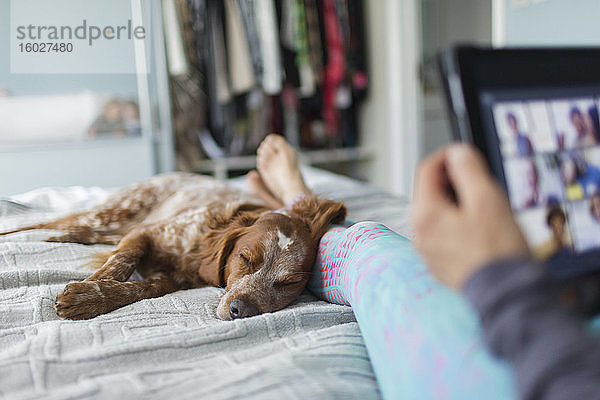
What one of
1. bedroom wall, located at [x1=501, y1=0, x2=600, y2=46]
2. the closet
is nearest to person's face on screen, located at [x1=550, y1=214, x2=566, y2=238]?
bedroom wall, located at [x1=501, y1=0, x2=600, y2=46]

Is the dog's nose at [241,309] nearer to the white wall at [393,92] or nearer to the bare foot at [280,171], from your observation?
the bare foot at [280,171]

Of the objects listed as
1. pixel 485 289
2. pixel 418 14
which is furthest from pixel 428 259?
pixel 418 14

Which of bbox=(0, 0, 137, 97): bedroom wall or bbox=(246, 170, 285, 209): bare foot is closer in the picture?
bbox=(0, 0, 137, 97): bedroom wall

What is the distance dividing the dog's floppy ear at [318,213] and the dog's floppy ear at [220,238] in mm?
124

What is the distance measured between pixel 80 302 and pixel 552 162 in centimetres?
88

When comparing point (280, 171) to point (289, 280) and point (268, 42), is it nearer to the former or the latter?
point (289, 280)

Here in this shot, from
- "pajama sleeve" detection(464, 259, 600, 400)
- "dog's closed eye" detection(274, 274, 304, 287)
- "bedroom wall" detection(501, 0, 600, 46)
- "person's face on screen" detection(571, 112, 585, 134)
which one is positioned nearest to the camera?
"pajama sleeve" detection(464, 259, 600, 400)

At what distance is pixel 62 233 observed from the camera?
5.05 feet

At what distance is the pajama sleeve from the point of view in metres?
0.46

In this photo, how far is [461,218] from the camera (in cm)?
51

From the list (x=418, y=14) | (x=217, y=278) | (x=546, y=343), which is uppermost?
(x=418, y=14)

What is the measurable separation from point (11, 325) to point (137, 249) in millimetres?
444

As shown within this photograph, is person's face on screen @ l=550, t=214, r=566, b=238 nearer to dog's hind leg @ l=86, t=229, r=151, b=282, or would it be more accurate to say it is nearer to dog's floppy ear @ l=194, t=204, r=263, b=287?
dog's floppy ear @ l=194, t=204, r=263, b=287

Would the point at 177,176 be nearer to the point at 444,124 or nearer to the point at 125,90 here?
the point at 125,90
